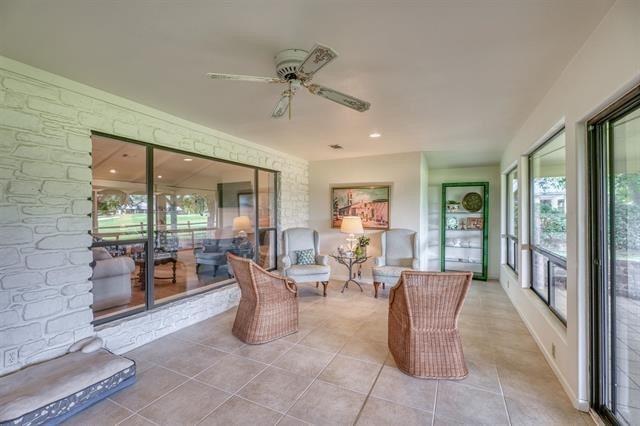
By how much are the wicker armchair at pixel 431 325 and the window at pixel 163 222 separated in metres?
2.66

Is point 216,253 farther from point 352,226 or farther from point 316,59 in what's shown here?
point 316,59

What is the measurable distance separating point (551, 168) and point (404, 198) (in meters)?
2.43

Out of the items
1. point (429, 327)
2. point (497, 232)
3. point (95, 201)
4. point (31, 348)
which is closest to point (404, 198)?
point (497, 232)

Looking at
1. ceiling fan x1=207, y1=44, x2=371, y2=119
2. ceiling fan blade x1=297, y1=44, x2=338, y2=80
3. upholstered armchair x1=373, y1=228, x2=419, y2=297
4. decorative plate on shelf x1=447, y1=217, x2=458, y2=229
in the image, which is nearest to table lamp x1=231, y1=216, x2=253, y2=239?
upholstered armchair x1=373, y1=228, x2=419, y2=297

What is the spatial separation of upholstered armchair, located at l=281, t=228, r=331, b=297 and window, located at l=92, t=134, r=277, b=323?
512 mm

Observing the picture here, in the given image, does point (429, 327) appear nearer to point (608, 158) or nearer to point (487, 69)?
point (608, 158)

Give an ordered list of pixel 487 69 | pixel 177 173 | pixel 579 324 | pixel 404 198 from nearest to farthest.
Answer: pixel 579 324 → pixel 487 69 → pixel 177 173 → pixel 404 198

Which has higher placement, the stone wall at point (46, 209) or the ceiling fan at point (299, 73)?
the ceiling fan at point (299, 73)

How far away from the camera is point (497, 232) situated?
19.3ft

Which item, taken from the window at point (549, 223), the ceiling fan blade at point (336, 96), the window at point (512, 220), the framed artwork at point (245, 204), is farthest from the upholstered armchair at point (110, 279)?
the window at point (512, 220)

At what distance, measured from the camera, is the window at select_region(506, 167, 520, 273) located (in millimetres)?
4285

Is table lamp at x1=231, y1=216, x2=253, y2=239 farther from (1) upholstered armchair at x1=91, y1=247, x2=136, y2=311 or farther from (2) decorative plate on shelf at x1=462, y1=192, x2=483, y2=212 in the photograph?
(2) decorative plate on shelf at x1=462, y1=192, x2=483, y2=212

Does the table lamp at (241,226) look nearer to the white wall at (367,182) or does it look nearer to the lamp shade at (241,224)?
the lamp shade at (241,224)

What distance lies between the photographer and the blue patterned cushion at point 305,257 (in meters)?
4.89
